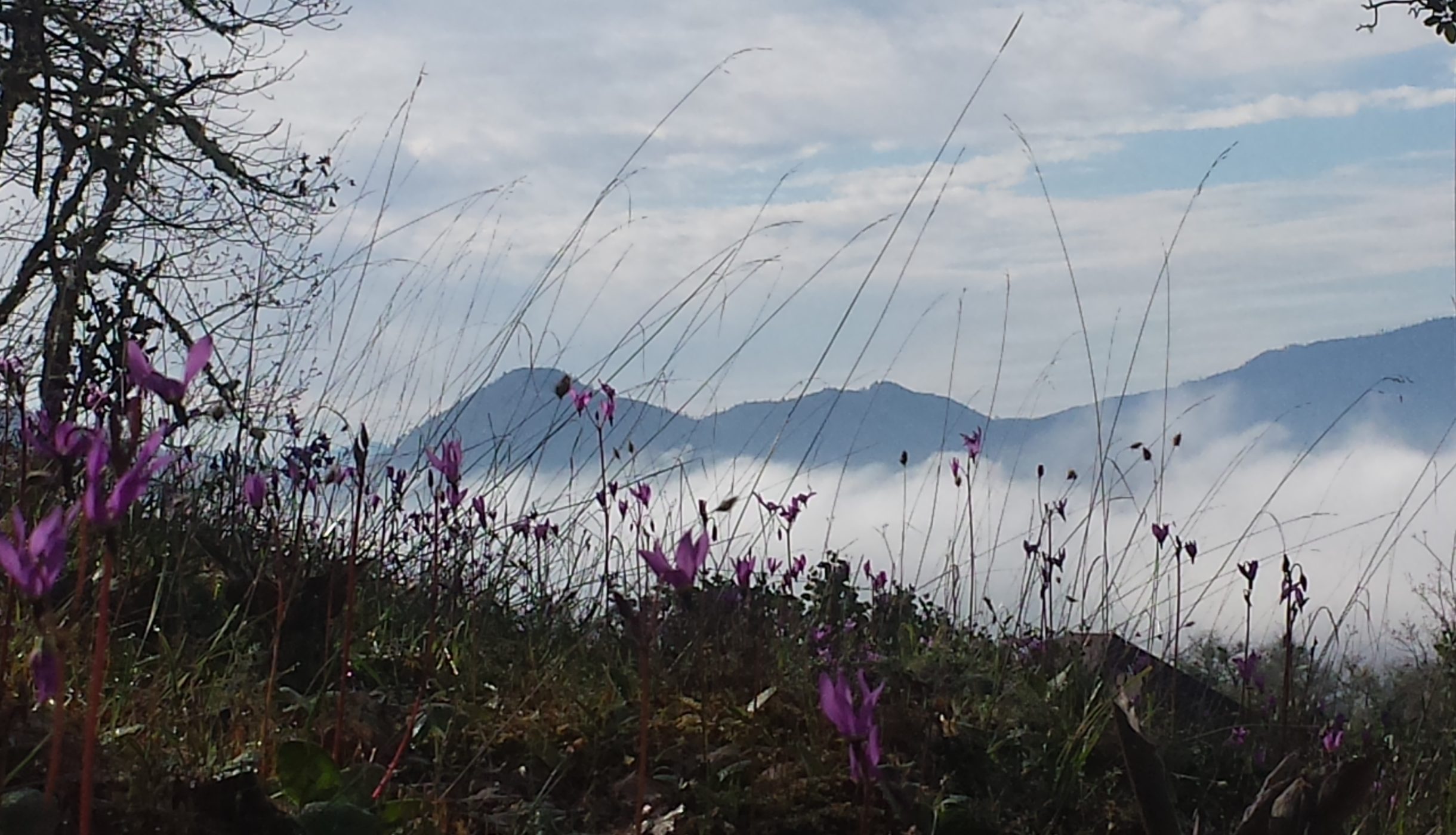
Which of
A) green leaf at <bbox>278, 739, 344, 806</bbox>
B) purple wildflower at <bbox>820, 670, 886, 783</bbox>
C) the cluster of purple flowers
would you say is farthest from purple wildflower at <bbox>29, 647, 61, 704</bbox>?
green leaf at <bbox>278, 739, 344, 806</bbox>

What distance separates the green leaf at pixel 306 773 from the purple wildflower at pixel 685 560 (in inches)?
27.5

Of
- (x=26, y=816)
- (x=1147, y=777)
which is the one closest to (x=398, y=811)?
(x=26, y=816)

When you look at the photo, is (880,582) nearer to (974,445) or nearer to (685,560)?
(974,445)

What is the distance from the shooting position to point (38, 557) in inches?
37.0

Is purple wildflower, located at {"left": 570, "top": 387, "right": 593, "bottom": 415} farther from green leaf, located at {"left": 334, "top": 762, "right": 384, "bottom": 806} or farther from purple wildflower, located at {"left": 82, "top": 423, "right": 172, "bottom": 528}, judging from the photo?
purple wildflower, located at {"left": 82, "top": 423, "right": 172, "bottom": 528}

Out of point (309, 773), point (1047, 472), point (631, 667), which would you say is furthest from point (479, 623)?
point (1047, 472)

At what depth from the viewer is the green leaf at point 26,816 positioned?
1278 millimetres

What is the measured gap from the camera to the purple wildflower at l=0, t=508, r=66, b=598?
2.97 feet

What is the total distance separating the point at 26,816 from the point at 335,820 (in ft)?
1.13

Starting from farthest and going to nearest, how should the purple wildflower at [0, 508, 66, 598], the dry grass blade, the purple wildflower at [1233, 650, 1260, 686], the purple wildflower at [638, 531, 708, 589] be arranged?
the purple wildflower at [1233, 650, 1260, 686]
the dry grass blade
the purple wildflower at [638, 531, 708, 589]
the purple wildflower at [0, 508, 66, 598]

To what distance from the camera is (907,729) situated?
248 centimetres

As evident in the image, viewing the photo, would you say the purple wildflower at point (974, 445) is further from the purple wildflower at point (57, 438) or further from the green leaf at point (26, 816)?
the green leaf at point (26, 816)

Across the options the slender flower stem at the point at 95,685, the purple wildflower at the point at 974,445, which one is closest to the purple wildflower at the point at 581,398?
the purple wildflower at the point at 974,445

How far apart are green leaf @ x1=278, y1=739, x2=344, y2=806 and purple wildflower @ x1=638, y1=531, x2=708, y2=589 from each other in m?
0.70
